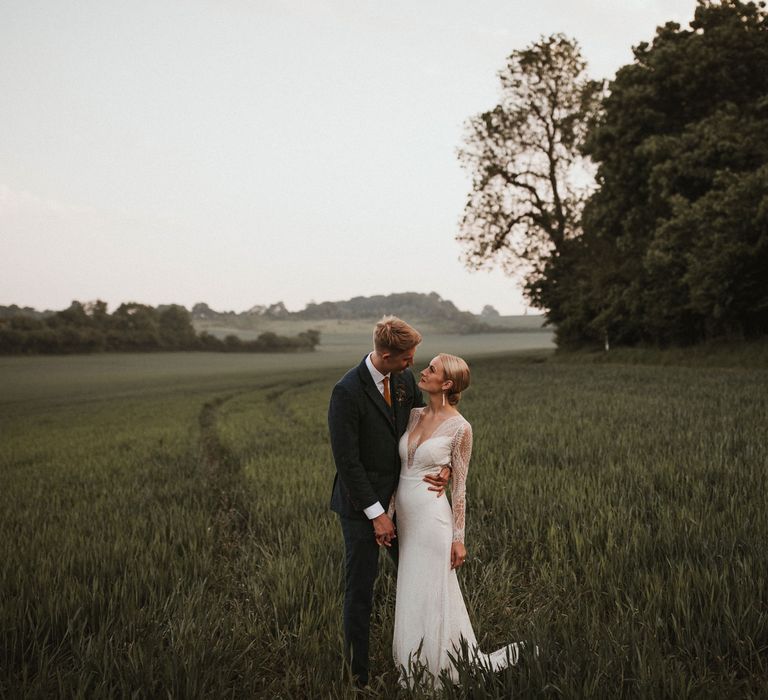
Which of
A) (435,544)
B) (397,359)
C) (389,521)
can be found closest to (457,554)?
(435,544)

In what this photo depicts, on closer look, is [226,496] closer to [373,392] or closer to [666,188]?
[373,392]

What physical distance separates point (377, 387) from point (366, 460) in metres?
0.39

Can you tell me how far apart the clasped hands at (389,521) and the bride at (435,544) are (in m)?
0.03

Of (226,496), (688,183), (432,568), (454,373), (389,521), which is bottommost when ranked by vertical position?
(226,496)

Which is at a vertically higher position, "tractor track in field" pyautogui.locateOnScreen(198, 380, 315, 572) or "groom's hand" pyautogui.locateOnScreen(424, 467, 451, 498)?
"groom's hand" pyautogui.locateOnScreen(424, 467, 451, 498)

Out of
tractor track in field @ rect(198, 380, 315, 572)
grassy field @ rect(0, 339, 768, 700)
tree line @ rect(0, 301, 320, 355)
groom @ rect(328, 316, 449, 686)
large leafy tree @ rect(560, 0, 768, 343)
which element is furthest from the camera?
tree line @ rect(0, 301, 320, 355)

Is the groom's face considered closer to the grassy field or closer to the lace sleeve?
the lace sleeve

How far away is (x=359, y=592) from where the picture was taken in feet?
9.63

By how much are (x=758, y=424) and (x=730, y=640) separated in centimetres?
735

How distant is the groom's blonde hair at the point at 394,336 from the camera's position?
2.80 metres

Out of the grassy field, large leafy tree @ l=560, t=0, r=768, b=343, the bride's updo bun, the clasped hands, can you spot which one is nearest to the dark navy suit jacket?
the clasped hands

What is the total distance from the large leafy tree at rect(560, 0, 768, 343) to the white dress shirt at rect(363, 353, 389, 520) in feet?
59.7

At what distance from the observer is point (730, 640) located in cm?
285

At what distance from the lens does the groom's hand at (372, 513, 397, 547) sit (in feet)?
9.29
